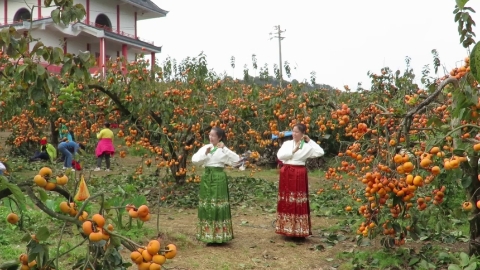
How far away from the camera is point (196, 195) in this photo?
8.09m

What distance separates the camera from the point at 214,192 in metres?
5.55

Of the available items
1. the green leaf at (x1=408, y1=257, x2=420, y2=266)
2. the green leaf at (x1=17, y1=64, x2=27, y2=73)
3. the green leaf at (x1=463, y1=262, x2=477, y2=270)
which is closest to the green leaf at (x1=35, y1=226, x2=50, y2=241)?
the green leaf at (x1=17, y1=64, x2=27, y2=73)

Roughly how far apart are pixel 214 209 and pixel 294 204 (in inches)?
36.7

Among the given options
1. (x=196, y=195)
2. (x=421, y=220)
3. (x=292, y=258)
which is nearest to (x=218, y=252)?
(x=292, y=258)

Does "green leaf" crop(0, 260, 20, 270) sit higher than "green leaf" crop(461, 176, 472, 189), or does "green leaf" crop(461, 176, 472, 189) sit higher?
"green leaf" crop(461, 176, 472, 189)

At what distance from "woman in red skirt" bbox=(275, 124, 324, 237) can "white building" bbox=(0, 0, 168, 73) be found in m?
13.0

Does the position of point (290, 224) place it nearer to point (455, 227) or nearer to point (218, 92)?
point (455, 227)

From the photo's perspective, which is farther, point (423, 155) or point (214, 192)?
point (214, 192)

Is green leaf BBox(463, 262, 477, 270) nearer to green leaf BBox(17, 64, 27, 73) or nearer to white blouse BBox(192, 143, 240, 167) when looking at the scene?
white blouse BBox(192, 143, 240, 167)

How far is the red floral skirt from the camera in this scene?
5711mm

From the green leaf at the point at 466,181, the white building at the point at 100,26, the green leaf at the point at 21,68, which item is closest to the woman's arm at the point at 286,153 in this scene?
the green leaf at the point at 466,181

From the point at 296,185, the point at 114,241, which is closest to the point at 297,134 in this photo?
the point at 296,185

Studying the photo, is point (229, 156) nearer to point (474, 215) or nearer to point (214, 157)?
point (214, 157)

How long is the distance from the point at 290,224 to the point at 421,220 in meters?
1.69
